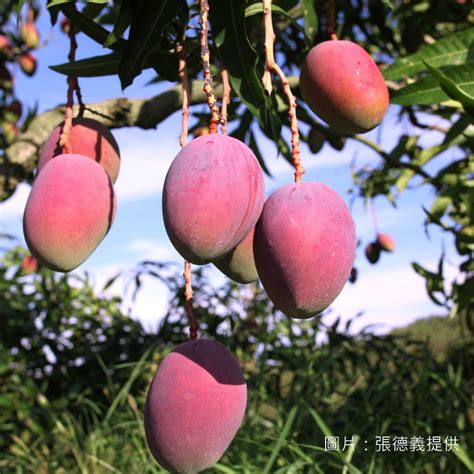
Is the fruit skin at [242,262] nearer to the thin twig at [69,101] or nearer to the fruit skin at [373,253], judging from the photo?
→ the thin twig at [69,101]

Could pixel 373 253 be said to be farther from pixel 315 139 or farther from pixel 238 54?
pixel 238 54

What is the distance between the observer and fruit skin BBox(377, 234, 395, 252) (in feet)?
8.85

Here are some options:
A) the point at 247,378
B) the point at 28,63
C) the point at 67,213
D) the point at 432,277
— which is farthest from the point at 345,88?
the point at 28,63

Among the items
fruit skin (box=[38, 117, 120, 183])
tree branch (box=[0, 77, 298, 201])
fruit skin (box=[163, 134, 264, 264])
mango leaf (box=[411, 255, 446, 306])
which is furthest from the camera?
mango leaf (box=[411, 255, 446, 306])

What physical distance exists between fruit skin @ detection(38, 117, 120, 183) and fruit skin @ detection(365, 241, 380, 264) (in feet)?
6.55

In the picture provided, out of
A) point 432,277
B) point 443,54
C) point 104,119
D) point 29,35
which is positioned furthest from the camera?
point 29,35

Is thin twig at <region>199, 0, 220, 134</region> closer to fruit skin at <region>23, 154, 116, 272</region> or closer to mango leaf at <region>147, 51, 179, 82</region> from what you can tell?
fruit skin at <region>23, 154, 116, 272</region>

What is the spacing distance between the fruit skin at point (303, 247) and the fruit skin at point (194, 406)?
105mm

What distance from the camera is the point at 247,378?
203cm

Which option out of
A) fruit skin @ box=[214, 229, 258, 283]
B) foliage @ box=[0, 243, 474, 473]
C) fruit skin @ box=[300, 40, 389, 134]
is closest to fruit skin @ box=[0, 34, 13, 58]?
foliage @ box=[0, 243, 474, 473]

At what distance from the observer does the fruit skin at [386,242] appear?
2697mm

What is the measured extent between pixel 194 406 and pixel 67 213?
24cm

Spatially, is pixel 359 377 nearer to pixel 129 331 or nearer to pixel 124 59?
pixel 129 331

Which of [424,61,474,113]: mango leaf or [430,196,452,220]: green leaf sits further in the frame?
[430,196,452,220]: green leaf
